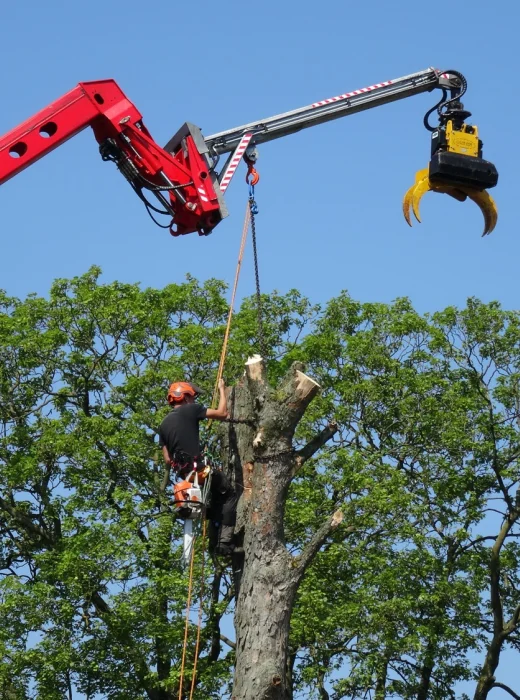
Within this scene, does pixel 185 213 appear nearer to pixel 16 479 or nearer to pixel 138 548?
pixel 138 548

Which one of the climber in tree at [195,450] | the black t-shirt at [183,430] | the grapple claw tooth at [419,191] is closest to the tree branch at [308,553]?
the climber in tree at [195,450]

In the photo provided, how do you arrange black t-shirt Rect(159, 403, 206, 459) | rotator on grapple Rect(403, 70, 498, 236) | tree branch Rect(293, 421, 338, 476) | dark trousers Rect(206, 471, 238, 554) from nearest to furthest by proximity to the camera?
tree branch Rect(293, 421, 338, 476)
dark trousers Rect(206, 471, 238, 554)
black t-shirt Rect(159, 403, 206, 459)
rotator on grapple Rect(403, 70, 498, 236)

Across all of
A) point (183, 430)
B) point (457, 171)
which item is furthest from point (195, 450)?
point (457, 171)

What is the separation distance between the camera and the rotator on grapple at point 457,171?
12.4 m

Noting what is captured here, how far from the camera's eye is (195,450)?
1139 cm

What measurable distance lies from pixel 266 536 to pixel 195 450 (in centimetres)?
148

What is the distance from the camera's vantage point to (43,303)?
2658cm

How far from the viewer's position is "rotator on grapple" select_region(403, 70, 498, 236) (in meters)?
12.4

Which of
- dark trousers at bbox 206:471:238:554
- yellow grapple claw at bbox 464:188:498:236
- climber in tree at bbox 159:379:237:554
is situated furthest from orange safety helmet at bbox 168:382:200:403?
yellow grapple claw at bbox 464:188:498:236

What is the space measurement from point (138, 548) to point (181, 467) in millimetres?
11706

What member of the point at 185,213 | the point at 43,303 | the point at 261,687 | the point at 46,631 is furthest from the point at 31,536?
the point at 261,687

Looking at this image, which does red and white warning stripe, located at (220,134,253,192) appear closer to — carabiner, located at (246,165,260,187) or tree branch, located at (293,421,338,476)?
carabiner, located at (246,165,260,187)

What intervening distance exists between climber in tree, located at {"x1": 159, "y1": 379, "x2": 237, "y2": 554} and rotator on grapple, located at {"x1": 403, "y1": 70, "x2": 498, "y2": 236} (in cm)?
269

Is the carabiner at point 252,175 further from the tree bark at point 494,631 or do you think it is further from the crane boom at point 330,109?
the tree bark at point 494,631
